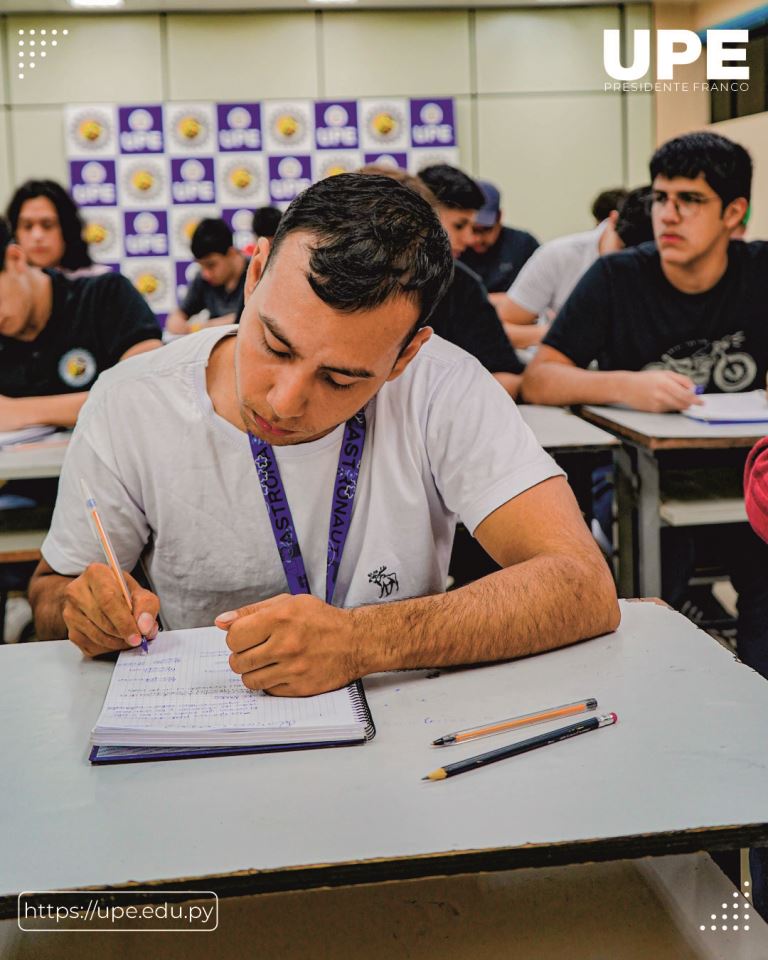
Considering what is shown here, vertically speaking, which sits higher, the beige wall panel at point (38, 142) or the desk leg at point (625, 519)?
the beige wall panel at point (38, 142)

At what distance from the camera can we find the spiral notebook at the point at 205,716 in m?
0.90

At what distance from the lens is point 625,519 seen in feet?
8.27

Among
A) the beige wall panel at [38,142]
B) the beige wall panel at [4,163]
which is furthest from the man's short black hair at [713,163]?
the beige wall panel at [4,163]

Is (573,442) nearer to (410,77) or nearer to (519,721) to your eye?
(519,721)

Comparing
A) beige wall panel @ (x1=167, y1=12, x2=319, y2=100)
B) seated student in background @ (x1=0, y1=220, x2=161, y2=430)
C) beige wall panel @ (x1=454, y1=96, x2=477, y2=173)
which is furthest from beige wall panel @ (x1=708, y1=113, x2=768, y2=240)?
seated student in background @ (x1=0, y1=220, x2=161, y2=430)

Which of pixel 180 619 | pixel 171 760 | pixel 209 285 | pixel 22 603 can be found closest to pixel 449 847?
pixel 171 760

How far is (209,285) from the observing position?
6168 mm

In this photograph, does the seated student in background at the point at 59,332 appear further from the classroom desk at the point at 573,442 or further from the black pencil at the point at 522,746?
the black pencil at the point at 522,746

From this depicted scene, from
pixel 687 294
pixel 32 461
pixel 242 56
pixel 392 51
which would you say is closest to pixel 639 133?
pixel 392 51

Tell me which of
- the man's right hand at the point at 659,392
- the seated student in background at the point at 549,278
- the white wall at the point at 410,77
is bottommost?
the man's right hand at the point at 659,392

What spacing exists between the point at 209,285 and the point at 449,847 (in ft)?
18.8

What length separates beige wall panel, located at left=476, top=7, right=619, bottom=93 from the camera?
683cm

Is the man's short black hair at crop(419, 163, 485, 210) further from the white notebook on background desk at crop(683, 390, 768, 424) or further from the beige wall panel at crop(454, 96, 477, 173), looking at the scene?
the beige wall panel at crop(454, 96, 477, 173)

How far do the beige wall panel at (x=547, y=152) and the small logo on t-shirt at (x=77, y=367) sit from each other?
192 inches
